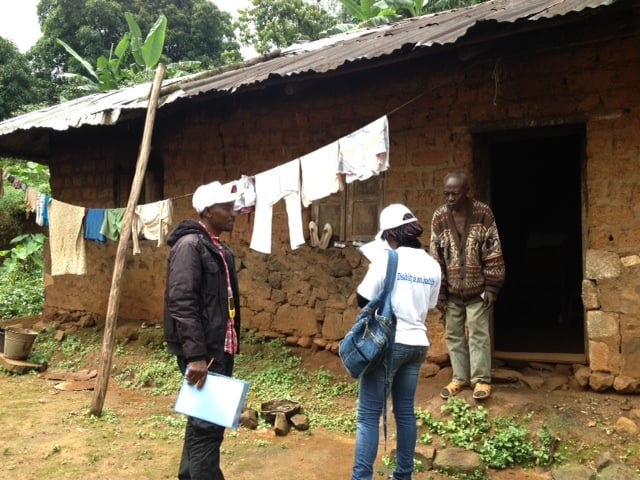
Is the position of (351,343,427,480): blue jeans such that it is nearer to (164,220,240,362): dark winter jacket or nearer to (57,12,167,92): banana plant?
(164,220,240,362): dark winter jacket

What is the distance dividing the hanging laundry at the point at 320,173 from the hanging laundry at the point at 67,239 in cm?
281

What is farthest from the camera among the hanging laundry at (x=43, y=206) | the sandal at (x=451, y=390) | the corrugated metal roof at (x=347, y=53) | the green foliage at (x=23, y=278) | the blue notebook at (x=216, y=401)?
the green foliage at (x=23, y=278)

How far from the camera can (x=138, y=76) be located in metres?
14.2

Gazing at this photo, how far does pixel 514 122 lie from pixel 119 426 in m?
3.98

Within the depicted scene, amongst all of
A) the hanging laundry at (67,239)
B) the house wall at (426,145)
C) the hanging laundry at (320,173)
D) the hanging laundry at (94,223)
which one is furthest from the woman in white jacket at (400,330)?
the hanging laundry at (67,239)

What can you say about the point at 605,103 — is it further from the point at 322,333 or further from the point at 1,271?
the point at 1,271

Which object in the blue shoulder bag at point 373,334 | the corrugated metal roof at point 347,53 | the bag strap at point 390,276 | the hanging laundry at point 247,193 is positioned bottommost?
the blue shoulder bag at point 373,334

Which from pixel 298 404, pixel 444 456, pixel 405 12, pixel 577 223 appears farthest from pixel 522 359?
pixel 405 12

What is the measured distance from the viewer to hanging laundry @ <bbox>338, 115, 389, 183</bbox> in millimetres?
4168

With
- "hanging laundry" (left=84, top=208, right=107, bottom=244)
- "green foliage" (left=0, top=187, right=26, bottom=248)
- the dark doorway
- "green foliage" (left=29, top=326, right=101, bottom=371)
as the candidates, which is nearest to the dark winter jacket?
"hanging laundry" (left=84, top=208, right=107, bottom=244)

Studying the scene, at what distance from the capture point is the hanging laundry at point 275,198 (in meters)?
4.61

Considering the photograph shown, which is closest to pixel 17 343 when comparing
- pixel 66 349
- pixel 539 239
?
pixel 66 349

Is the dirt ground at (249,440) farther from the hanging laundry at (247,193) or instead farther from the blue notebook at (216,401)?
the hanging laundry at (247,193)

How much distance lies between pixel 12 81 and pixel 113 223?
13689 millimetres
